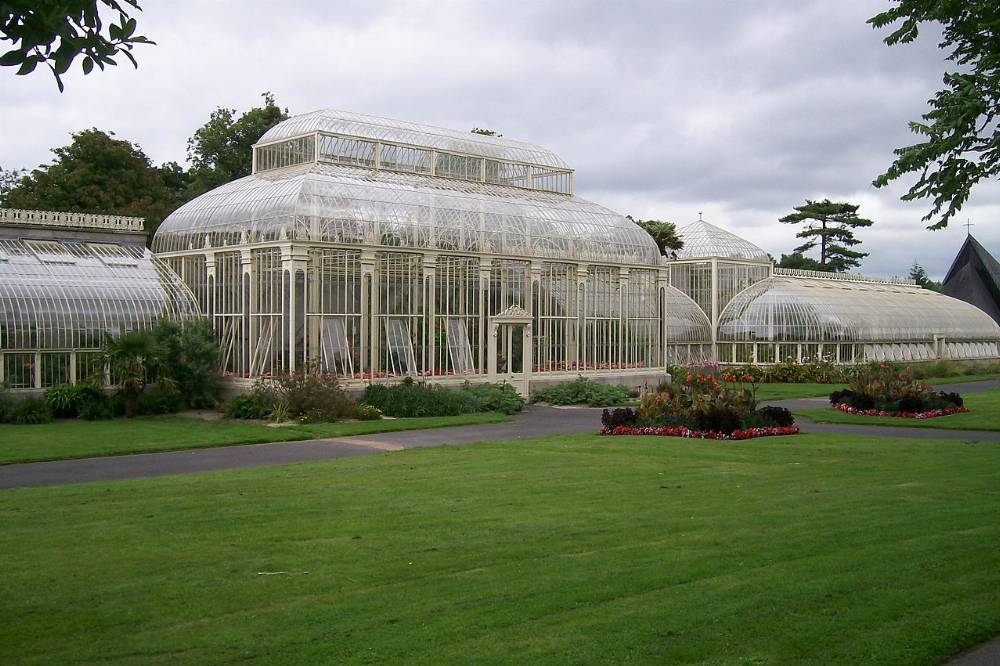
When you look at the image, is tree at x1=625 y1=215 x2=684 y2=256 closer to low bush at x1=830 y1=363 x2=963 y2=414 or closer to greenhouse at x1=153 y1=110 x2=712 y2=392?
greenhouse at x1=153 y1=110 x2=712 y2=392

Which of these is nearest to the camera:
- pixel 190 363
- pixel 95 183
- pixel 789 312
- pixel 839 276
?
pixel 190 363

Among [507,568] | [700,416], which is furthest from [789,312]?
[507,568]

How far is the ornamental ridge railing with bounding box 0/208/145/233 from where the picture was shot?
30.1m

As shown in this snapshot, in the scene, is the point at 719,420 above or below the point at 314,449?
above

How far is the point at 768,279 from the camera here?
52.8 metres

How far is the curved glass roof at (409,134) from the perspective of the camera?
34875mm

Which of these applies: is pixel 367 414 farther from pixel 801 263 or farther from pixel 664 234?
pixel 801 263

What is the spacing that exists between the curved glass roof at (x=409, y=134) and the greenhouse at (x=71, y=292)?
6.67 metres

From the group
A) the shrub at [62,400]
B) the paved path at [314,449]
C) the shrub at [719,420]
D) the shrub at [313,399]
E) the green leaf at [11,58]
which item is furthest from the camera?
the shrub at [62,400]

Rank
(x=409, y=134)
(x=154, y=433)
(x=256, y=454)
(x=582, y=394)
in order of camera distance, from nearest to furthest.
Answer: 1. (x=256, y=454)
2. (x=154, y=433)
3. (x=582, y=394)
4. (x=409, y=134)

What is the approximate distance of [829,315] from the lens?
50031 mm

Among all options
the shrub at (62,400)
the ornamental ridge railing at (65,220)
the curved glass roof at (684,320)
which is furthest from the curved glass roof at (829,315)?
the shrub at (62,400)

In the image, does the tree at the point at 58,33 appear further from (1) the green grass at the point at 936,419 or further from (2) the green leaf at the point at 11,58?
(1) the green grass at the point at 936,419

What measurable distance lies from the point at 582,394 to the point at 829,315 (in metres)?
23.0
